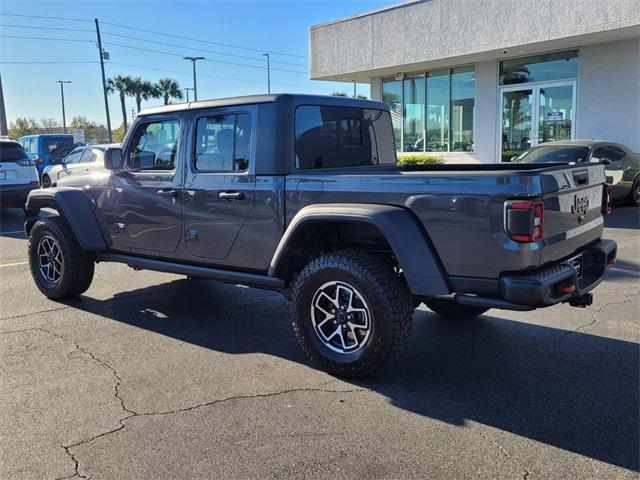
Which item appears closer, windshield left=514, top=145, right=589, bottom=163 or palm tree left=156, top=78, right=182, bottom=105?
windshield left=514, top=145, right=589, bottom=163

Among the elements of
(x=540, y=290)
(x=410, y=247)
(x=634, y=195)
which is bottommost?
(x=634, y=195)

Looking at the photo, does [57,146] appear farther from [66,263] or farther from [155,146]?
[155,146]

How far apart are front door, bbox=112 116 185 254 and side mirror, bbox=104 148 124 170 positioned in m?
0.06

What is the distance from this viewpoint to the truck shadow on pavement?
3271 millimetres

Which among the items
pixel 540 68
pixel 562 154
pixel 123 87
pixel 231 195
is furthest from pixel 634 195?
pixel 123 87

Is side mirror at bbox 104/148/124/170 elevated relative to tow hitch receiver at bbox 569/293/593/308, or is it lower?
elevated

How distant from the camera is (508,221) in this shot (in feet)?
10.7

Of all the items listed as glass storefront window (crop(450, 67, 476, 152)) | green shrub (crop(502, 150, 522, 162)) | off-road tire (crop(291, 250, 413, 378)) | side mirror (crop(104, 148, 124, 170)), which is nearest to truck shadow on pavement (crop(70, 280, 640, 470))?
off-road tire (crop(291, 250, 413, 378))

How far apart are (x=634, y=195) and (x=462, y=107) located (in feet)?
22.2

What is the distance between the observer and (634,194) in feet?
40.3

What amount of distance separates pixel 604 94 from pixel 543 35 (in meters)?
2.21

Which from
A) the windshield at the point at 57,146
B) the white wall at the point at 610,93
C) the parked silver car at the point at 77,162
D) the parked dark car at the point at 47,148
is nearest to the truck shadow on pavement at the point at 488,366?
the white wall at the point at 610,93

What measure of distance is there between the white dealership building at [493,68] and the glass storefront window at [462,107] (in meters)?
0.03

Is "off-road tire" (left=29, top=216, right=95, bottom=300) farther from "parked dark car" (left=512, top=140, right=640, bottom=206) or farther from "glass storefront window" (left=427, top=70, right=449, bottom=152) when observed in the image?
"glass storefront window" (left=427, top=70, right=449, bottom=152)
